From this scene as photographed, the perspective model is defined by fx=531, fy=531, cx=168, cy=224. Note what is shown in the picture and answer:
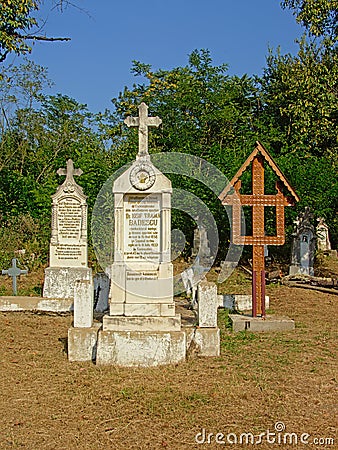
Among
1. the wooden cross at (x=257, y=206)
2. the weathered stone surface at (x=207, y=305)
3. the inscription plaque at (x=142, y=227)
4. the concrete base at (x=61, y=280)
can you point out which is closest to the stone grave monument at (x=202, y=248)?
the concrete base at (x=61, y=280)

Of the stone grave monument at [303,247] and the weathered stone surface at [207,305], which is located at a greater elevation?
the stone grave monument at [303,247]

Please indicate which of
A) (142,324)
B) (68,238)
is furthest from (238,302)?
(68,238)

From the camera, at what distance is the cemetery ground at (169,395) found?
4.51 meters

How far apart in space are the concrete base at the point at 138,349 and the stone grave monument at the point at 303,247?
9.01m

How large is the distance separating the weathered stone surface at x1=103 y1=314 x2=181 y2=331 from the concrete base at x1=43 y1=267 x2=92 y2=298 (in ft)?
16.0

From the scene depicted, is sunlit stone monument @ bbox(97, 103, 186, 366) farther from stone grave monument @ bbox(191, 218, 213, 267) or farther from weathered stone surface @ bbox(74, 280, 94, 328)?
stone grave monument @ bbox(191, 218, 213, 267)

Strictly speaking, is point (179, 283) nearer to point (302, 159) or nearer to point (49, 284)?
point (49, 284)

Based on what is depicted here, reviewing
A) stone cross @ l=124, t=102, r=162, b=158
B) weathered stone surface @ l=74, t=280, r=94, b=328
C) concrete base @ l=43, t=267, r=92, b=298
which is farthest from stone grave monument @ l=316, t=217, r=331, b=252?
weathered stone surface @ l=74, t=280, r=94, b=328

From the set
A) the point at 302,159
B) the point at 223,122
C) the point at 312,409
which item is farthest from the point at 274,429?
the point at 223,122

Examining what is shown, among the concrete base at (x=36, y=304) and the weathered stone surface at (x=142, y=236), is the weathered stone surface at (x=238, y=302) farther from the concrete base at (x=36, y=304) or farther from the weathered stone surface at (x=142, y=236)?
the weathered stone surface at (x=142, y=236)

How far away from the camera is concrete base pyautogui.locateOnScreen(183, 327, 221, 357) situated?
6.77 metres

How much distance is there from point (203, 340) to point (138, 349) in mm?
865

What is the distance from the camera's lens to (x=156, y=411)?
4988mm

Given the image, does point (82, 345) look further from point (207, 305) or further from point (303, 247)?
point (303, 247)
